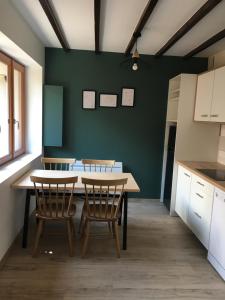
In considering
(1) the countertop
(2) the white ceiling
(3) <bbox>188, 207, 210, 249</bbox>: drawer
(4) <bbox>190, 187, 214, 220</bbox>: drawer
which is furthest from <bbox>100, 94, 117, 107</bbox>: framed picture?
(3) <bbox>188, 207, 210, 249</bbox>: drawer

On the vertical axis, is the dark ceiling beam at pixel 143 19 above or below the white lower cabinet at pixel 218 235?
above

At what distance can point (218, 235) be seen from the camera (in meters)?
2.43

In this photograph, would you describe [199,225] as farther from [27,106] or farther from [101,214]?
[27,106]

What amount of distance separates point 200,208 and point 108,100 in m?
2.35

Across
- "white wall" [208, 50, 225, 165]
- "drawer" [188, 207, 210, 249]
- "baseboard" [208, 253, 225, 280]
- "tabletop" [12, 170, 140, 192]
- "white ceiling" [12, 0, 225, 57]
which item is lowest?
"baseboard" [208, 253, 225, 280]

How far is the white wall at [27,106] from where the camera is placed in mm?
2426

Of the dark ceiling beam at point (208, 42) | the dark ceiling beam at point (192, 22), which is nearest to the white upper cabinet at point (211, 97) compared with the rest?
the dark ceiling beam at point (208, 42)

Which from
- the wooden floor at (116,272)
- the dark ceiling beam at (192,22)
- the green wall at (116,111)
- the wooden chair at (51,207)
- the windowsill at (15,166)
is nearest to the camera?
the wooden floor at (116,272)

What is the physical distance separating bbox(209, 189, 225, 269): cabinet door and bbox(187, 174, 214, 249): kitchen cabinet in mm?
95

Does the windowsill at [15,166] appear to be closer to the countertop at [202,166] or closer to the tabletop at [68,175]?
the tabletop at [68,175]

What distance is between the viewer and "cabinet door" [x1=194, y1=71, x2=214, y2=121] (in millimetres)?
3250

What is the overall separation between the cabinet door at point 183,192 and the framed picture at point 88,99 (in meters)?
1.81

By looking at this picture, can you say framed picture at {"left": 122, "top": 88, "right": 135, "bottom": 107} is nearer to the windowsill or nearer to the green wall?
the green wall

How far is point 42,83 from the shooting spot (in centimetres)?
396
